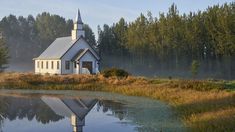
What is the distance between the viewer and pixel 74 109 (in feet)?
74.8

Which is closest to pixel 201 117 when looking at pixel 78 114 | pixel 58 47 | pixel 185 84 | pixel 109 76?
pixel 78 114

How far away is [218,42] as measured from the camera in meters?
61.2

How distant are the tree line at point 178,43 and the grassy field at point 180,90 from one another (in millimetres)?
25807

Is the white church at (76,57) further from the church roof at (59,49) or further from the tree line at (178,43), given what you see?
the tree line at (178,43)

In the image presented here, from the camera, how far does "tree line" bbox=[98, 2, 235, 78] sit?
60.2 meters

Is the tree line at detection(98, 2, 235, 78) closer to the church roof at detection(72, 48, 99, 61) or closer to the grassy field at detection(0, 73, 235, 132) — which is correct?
the church roof at detection(72, 48, 99, 61)

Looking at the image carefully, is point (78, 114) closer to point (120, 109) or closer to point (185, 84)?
point (120, 109)

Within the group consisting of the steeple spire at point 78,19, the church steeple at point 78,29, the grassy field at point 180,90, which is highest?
the steeple spire at point 78,19

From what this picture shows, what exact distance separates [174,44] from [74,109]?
45.6 meters

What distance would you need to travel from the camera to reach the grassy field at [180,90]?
14891 millimetres

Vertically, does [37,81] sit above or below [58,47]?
below

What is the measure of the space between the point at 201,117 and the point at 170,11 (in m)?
56.5

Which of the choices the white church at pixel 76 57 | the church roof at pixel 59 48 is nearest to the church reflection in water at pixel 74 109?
the white church at pixel 76 57

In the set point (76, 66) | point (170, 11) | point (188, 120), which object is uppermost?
point (170, 11)
